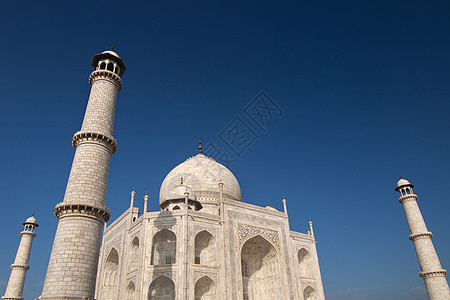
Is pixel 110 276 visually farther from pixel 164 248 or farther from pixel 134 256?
pixel 164 248

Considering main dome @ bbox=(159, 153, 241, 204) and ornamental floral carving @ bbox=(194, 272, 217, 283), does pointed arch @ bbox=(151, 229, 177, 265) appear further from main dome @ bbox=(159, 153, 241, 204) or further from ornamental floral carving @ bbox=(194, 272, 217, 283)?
main dome @ bbox=(159, 153, 241, 204)

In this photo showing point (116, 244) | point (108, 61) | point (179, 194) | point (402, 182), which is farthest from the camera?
point (402, 182)

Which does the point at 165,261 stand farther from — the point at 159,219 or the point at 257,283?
the point at 257,283

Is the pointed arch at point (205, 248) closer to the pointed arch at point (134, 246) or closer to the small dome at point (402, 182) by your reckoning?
the pointed arch at point (134, 246)

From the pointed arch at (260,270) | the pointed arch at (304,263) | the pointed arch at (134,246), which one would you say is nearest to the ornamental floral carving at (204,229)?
the pointed arch at (260,270)

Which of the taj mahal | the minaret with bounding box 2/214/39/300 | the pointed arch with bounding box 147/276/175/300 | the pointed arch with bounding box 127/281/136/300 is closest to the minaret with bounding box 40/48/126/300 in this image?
the taj mahal

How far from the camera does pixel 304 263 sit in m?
24.8

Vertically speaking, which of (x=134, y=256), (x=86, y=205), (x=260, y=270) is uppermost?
(x=134, y=256)

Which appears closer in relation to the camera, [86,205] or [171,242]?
[86,205]

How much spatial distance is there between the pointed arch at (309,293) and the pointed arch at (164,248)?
1038 cm

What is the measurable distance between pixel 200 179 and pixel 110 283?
10018 millimetres

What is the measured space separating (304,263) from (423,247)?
28.3 ft

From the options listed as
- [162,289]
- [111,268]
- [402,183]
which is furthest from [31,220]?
[402,183]

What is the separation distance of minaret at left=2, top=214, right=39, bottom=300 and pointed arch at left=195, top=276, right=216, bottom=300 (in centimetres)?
1526
